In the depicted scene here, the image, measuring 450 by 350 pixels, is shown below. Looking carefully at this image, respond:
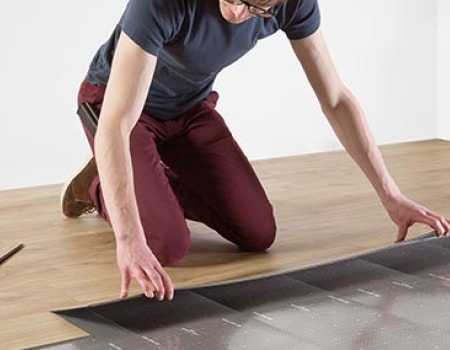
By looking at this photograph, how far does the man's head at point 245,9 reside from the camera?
192cm

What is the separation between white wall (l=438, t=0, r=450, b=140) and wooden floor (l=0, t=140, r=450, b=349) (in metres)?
0.80

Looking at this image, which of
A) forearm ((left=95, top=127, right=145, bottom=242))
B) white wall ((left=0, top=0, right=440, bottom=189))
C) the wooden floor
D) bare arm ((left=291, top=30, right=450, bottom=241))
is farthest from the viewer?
white wall ((left=0, top=0, right=440, bottom=189))

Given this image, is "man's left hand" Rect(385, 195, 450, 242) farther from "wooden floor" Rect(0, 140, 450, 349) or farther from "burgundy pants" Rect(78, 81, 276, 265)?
"burgundy pants" Rect(78, 81, 276, 265)

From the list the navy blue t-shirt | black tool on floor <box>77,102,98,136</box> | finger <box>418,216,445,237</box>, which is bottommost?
finger <box>418,216,445,237</box>

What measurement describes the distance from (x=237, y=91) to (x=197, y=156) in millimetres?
1501

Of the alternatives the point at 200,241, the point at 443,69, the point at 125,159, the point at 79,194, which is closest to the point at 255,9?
the point at 125,159

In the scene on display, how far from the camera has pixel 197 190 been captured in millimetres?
2789

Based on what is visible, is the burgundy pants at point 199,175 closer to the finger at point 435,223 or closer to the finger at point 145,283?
the finger at point 435,223

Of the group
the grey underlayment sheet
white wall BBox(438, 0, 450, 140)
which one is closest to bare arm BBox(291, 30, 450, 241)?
the grey underlayment sheet

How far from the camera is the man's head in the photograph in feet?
6.31

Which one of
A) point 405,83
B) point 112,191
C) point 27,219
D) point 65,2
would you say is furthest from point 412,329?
point 405,83

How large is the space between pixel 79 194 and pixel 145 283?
125cm

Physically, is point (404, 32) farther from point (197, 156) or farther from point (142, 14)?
point (142, 14)

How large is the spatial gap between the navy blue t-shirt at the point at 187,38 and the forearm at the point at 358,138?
0.69 feet
